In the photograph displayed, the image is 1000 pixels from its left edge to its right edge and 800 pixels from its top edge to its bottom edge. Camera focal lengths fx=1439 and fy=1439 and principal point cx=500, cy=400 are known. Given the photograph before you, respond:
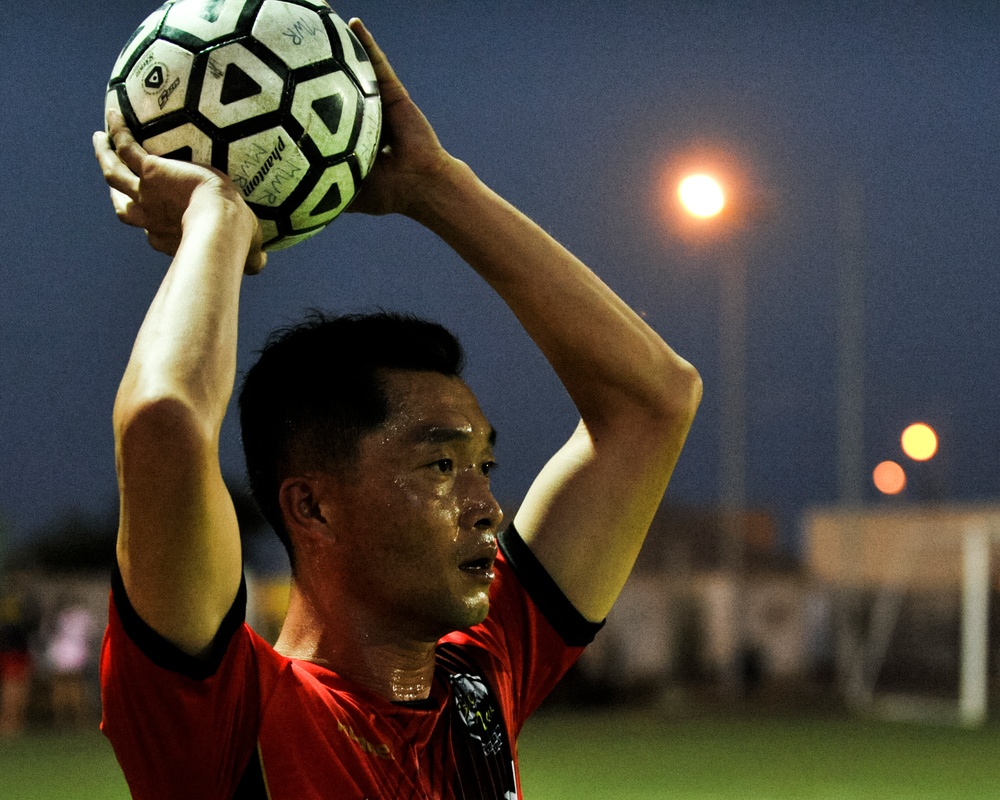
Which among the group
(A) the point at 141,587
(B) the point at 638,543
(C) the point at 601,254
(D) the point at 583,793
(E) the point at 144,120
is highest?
(C) the point at 601,254

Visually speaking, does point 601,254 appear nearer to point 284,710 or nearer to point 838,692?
point 838,692

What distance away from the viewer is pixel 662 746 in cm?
1458

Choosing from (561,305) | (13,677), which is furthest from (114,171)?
(13,677)

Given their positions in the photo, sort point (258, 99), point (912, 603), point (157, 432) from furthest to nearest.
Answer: point (912, 603) → point (258, 99) → point (157, 432)

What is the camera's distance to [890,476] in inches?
1738

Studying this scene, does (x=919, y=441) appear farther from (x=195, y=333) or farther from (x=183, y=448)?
(x=183, y=448)

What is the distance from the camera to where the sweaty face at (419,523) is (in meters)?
2.31

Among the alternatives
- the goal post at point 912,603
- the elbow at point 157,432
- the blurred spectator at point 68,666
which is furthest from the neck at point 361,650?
the goal post at point 912,603

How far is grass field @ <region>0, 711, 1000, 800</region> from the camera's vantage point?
10.8m

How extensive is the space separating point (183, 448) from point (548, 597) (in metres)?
1.07

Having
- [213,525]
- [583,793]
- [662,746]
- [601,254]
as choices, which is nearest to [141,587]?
[213,525]

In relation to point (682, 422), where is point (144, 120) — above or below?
above

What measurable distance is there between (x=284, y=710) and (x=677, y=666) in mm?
29851

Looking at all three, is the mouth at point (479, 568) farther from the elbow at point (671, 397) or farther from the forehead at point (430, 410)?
the elbow at point (671, 397)
